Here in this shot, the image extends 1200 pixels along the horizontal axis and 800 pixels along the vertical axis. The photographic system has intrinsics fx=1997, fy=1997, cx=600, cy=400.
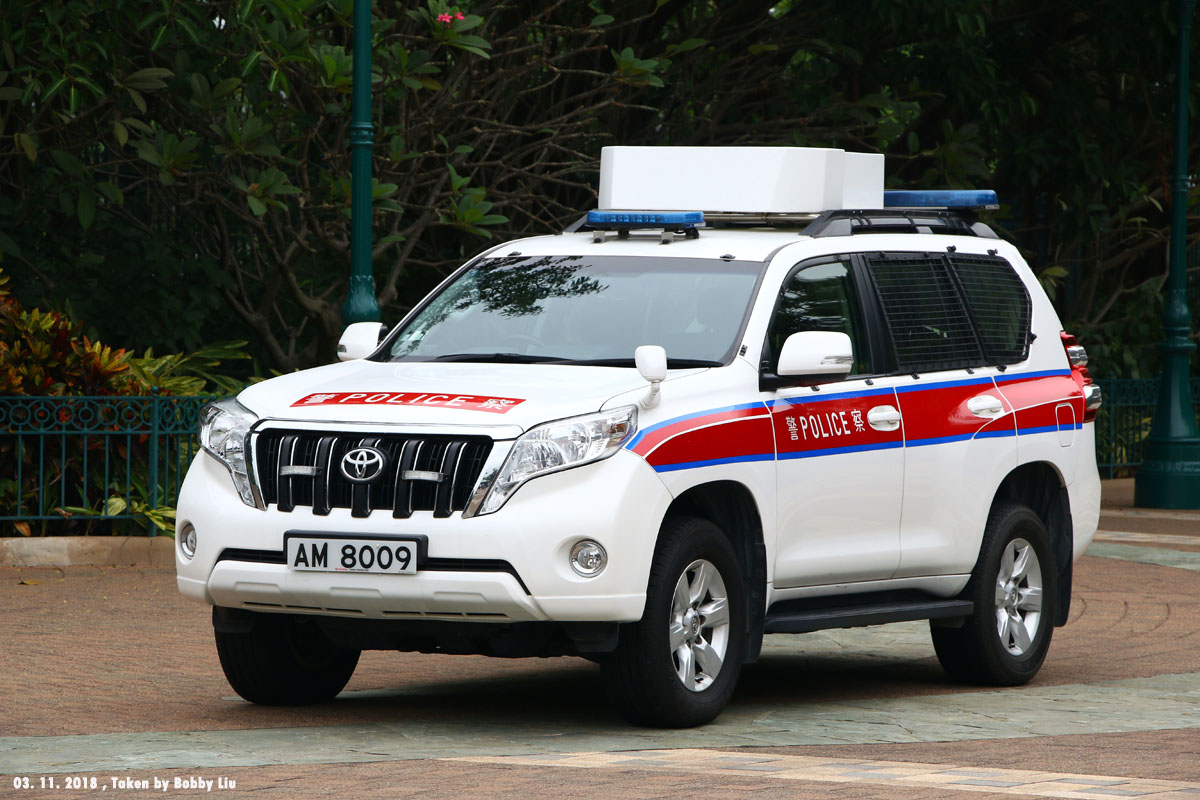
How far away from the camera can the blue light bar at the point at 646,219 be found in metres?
8.82

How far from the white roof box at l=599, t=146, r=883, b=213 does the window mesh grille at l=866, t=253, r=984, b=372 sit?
49 centimetres

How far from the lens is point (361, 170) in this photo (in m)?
11.9

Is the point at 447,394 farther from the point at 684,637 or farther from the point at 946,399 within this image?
the point at 946,399

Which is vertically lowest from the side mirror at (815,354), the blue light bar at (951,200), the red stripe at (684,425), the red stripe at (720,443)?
the red stripe at (720,443)

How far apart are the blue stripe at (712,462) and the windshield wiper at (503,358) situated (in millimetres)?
828

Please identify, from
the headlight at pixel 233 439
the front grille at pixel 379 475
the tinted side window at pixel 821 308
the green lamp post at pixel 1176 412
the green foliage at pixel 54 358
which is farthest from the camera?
the green lamp post at pixel 1176 412

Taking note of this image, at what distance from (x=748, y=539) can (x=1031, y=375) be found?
2.37m

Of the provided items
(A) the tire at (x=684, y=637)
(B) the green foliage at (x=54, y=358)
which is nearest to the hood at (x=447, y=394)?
(A) the tire at (x=684, y=637)

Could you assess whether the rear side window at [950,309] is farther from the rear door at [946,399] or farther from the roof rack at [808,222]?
the roof rack at [808,222]

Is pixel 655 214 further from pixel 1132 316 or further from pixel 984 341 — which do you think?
pixel 1132 316

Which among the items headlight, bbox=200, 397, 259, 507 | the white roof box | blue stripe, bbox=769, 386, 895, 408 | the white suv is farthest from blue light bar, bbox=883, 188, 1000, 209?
headlight, bbox=200, 397, 259, 507

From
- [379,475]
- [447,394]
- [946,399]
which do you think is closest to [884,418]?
[946,399]

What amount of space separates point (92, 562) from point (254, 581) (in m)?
6.25

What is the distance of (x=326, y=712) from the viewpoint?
8.27 meters
